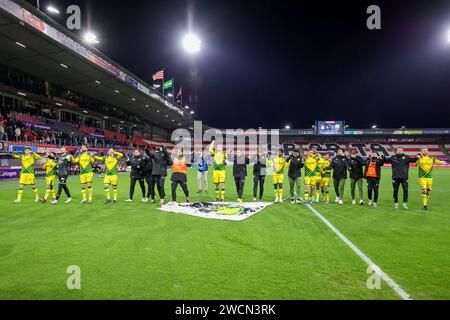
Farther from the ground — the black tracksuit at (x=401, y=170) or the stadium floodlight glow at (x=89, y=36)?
the stadium floodlight glow at (x=89, y=36)

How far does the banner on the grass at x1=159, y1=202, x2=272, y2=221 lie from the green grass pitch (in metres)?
0.49

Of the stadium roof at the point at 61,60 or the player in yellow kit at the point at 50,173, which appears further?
the stadium roof at the point at 61,60

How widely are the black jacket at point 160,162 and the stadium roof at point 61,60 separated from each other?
13.4 metres

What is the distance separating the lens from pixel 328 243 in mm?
6031

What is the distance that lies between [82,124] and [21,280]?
4088 cm

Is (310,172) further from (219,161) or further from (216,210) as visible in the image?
(216,210)

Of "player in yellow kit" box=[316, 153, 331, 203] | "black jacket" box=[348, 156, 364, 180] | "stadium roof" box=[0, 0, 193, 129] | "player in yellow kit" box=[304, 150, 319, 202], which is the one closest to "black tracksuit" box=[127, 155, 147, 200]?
"player in yellow kit" box=[304, 150, 319, 202]

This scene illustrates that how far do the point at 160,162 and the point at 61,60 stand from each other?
20.9m

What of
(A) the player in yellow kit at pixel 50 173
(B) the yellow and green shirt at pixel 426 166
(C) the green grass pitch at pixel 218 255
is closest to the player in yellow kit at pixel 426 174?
(B) the yellow and green shirt at pixel 426 166

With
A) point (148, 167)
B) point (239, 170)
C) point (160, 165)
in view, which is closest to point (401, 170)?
point (239, 170)

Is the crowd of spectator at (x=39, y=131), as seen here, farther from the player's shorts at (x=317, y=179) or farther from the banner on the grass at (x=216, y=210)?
the player's shorts at (x=317, y=179)

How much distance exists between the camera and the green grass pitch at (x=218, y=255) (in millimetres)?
3867

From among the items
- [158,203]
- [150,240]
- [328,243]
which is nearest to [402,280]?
[328,243]
